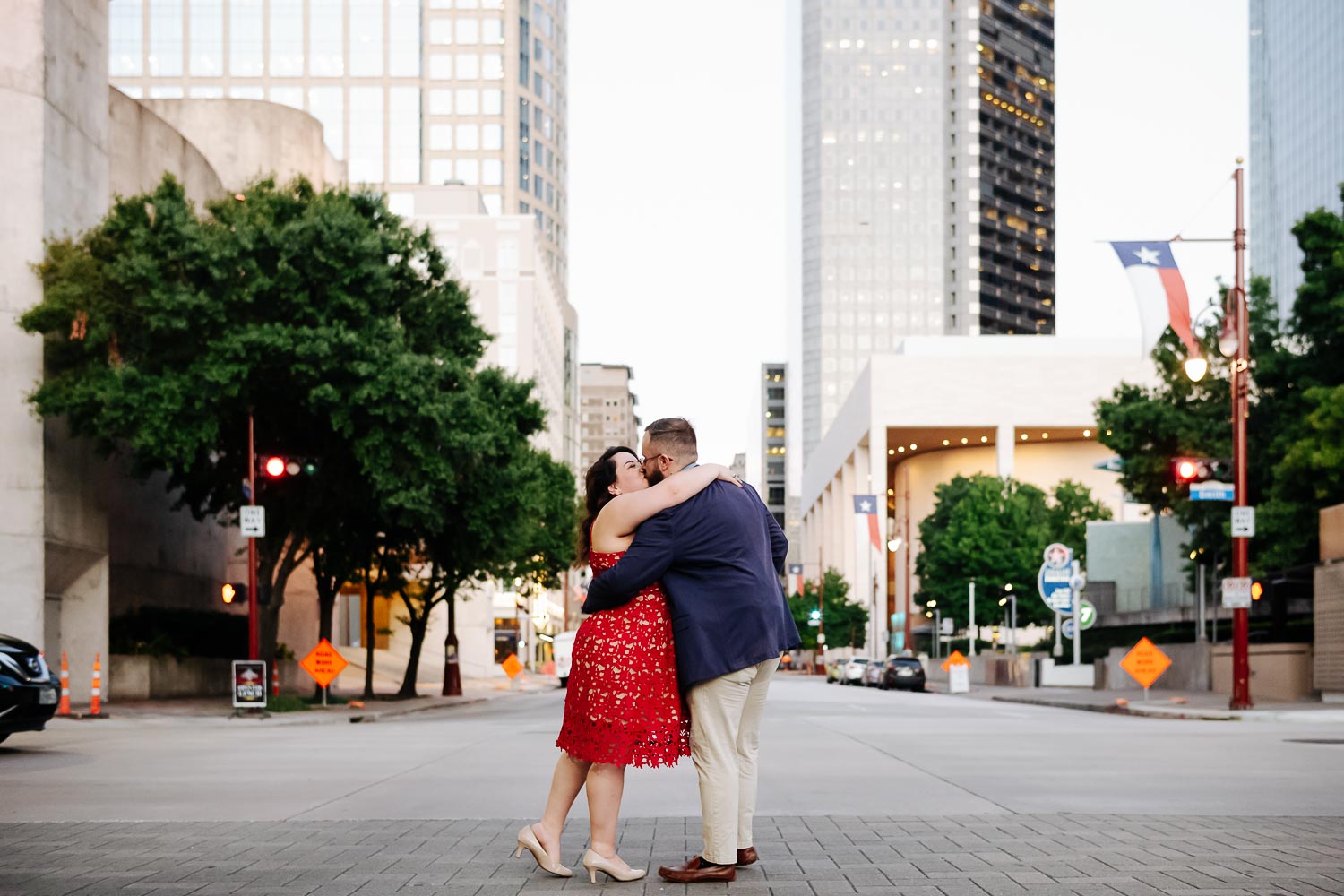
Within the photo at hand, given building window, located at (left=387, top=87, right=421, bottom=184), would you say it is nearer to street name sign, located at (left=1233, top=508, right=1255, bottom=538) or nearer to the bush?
the bush

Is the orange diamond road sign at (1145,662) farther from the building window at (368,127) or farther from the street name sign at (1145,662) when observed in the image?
the building window at (368,127)

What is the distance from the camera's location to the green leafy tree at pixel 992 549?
242 feet

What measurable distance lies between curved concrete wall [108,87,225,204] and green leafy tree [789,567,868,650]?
72.5 metres

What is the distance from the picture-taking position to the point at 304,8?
118 m

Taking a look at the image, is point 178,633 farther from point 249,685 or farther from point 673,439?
point 673,439

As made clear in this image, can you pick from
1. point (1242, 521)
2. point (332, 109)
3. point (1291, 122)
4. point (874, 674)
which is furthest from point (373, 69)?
point (1242, 521)

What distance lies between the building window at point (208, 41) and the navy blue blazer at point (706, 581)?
119m

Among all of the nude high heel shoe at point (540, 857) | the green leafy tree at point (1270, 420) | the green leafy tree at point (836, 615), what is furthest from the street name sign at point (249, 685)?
the green leafy tree at point (836, 615)

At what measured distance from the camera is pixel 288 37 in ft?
386

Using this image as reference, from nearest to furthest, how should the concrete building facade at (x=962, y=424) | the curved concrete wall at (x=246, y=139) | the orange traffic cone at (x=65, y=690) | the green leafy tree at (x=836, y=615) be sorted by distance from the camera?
1. the orange traffic cone at (x=65, y=690)
2. the curved concrete wall at (x=246, y=139)
3. the concrete building facade at (x=962, y=424)
4. the green leafy tree at (x=836, y=615)

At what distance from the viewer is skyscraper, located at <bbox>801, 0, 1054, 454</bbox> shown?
17312 cm

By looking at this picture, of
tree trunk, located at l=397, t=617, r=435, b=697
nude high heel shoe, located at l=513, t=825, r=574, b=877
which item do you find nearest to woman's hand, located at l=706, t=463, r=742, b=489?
nude high heel shoe, located at l=513, t=825, r=574, b=877

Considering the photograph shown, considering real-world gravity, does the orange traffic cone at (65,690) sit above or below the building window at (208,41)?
below

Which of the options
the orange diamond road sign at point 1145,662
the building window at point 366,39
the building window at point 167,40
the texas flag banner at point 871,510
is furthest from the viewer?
the building window at point 366,39
